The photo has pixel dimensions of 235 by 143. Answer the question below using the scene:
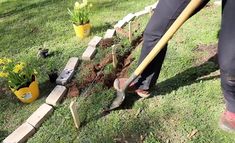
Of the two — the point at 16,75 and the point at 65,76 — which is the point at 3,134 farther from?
the point at 65,76

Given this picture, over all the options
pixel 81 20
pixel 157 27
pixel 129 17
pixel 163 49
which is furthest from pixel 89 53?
pixel 157 27

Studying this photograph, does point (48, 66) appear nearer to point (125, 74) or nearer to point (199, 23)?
point (125, 74)

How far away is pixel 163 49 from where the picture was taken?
2934mm

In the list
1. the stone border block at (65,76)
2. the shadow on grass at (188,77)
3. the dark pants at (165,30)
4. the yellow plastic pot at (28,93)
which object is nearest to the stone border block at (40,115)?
the yellow plastic pot at (28,93)

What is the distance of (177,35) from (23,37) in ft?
6.52

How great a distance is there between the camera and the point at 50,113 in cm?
323

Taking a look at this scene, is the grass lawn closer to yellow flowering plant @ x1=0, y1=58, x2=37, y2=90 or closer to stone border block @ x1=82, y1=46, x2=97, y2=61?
stone border block @ x1=82, y1=46, x2=97, y2=61

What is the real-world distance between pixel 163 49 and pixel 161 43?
0.70 feet

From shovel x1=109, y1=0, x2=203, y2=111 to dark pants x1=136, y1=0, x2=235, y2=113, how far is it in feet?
0.28

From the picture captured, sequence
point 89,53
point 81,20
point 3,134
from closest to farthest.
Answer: point 3,134 < point 89,53 < point 81,20

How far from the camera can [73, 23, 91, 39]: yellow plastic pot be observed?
432 cm

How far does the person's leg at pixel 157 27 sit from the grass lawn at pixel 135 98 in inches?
12.6

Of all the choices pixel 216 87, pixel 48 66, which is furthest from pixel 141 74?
pixel 48 66

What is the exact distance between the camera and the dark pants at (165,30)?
241cm
